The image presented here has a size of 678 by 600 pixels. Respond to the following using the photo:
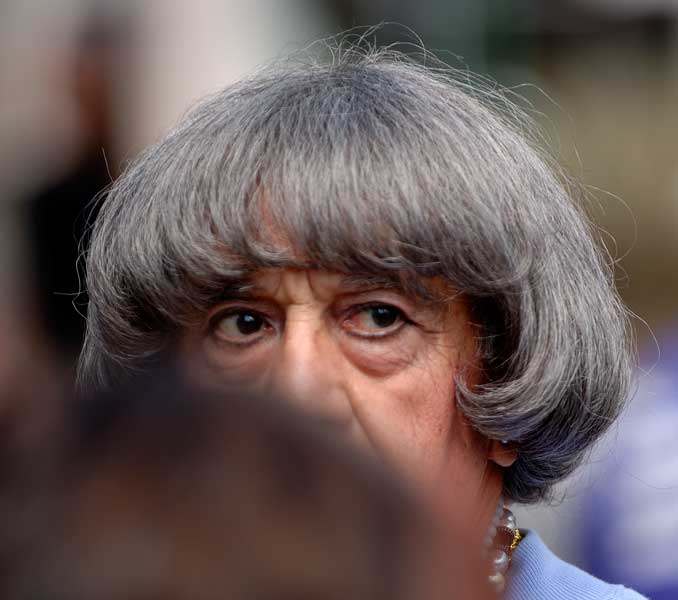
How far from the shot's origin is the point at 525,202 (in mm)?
2262

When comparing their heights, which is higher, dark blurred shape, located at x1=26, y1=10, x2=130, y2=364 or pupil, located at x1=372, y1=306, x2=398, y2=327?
pupil, located at x1=372, y1=306, x2=398, y2=327

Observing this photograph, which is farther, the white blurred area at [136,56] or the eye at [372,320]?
the white blurred area at [136,56]

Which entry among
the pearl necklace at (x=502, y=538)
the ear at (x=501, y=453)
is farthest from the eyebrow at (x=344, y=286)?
the pearl necklace at (x=502, y=538)

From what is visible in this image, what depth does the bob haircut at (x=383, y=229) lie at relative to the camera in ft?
6.97

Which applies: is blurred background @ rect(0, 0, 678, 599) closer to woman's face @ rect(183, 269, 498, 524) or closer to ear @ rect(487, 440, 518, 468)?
woman's face @ rect(183, 269, 498, 524)

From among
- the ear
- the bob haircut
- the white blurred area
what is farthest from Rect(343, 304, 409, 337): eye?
the white blurred area

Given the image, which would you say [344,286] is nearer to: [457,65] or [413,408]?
[413,408]

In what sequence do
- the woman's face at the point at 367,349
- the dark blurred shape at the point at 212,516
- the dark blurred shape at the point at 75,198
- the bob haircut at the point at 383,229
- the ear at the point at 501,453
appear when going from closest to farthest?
the dark blurred shape at the point at 212,516 → the bob haircut at the point at 383,229 → the woman's face at the point at 367,349 → the ear at the point at 501,453 → the dark blurred shape at the point at 75,198

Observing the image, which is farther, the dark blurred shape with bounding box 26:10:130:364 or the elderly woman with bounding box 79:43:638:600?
the dark blurred shape with bounding box 26:10:130:364

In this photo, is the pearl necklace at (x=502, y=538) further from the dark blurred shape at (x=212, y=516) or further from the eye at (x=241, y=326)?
the dark blurred shape at (x=212, y=516)

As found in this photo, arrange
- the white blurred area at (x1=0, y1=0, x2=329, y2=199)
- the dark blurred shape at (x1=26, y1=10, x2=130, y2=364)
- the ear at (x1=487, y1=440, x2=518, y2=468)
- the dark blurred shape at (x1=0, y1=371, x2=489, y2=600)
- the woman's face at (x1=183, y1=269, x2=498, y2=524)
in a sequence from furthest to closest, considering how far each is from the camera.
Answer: the white blurred area at (x1=0, y1=0, x2=329, y2=199), the dark blurred shape at (x1=26, y1=10, x2=130, y2=364), the ear at (x1=487, y1=440, x2=518, y2=468), the woman's face at (x1=183, y1=269, x2=498, y2=524), the dark blurred shape at (x1=0, y1=371, x2=489, y2=600)

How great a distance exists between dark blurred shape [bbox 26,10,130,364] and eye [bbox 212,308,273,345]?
110cm

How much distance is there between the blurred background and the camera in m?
4.09

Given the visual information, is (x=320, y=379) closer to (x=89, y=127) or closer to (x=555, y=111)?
(x=89, y=127)
